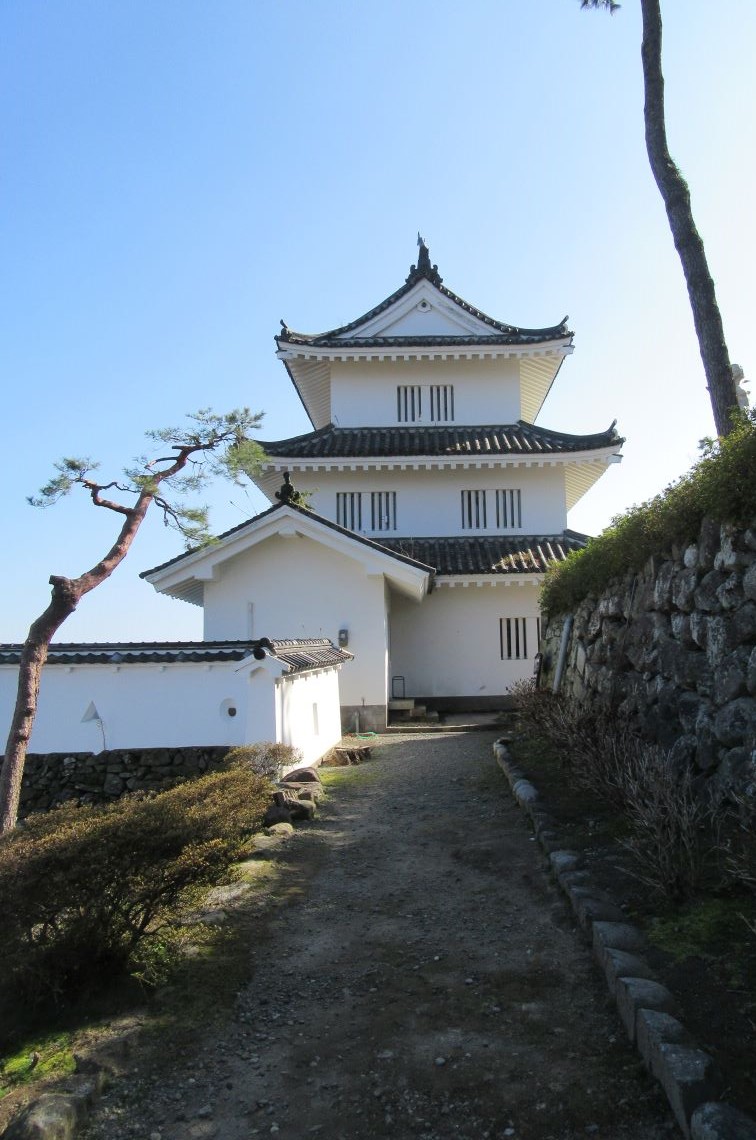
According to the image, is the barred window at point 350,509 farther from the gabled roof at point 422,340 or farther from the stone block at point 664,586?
the stone block at point 664,586

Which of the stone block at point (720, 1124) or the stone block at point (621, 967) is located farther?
the stone block at point (621, 967)

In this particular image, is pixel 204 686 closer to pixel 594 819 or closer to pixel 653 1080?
pixel 594 819

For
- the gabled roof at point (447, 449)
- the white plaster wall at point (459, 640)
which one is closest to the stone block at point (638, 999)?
the white plaster wall at point (459, 640)

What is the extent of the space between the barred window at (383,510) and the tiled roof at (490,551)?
1.89 ft

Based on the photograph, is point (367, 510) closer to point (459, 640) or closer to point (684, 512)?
point (459, 640)

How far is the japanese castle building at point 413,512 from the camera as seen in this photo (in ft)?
58.2

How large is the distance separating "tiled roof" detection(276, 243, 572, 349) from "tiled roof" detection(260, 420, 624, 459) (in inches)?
96.5

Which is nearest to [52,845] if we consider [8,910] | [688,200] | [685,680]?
[8,910]

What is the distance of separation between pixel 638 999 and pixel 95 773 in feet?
28.6

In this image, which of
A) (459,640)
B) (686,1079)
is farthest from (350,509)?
(686,1079)

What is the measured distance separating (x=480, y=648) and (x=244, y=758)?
11.7m

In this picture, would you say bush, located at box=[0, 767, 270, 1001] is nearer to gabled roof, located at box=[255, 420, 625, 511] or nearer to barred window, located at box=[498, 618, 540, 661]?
barred window, located at box=[498, 618, 540, 661]

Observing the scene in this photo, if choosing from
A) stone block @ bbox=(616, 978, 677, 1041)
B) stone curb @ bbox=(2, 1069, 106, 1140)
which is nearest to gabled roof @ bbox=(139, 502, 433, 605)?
stone block @ bbox=(616, 978, 677, 1041)

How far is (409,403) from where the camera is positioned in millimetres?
23266
